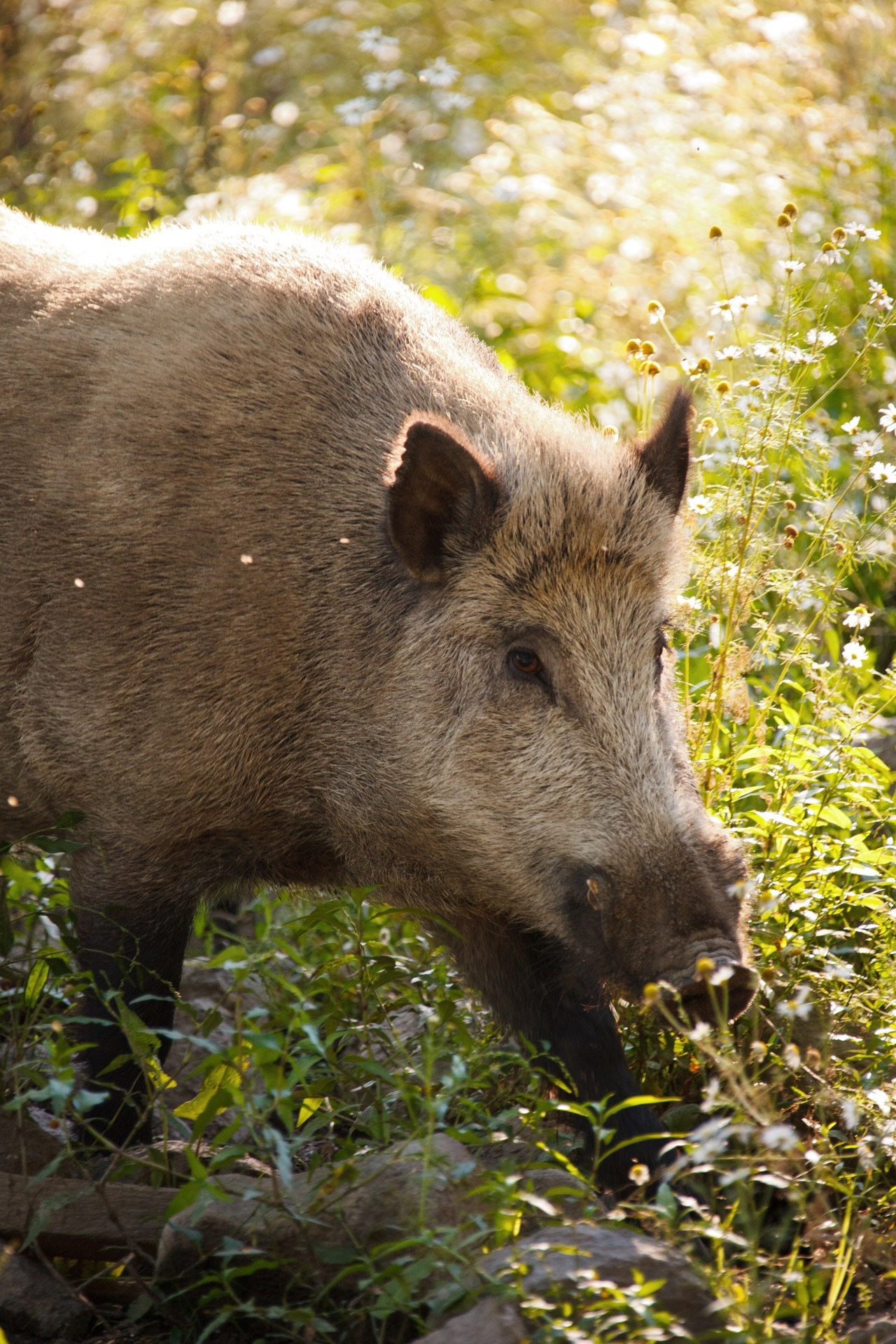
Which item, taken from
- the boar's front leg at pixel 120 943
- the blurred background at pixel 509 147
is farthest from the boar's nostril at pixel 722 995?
the blurred background at pixel 509 147

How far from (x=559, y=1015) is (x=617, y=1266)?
1241 millimetres

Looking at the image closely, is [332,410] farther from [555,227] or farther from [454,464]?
[555,227]

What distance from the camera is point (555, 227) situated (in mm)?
9156

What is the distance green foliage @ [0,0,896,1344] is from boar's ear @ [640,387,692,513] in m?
0.32

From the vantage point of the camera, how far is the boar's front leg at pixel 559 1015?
11.4ft

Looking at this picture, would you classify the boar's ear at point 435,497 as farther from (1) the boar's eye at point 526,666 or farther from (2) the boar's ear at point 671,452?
(2) the boar's ear at point 671,452

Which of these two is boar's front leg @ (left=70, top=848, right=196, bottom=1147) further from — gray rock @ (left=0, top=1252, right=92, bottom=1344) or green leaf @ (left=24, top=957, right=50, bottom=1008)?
gray rock @ (left=0, top=1252, right=92, bottom=1344)

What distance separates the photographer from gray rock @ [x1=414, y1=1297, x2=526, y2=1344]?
7.41 ft

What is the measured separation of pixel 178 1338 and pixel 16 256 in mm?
3087

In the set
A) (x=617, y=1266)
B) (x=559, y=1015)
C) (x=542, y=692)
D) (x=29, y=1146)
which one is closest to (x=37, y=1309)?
(x=29, y=1146)

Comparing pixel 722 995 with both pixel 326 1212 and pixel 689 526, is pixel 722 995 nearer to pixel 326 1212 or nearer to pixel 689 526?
pixel 326 1212

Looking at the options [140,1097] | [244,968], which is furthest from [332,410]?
[140,1097]

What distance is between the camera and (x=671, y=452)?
3.82 metres

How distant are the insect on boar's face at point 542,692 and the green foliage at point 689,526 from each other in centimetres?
35
